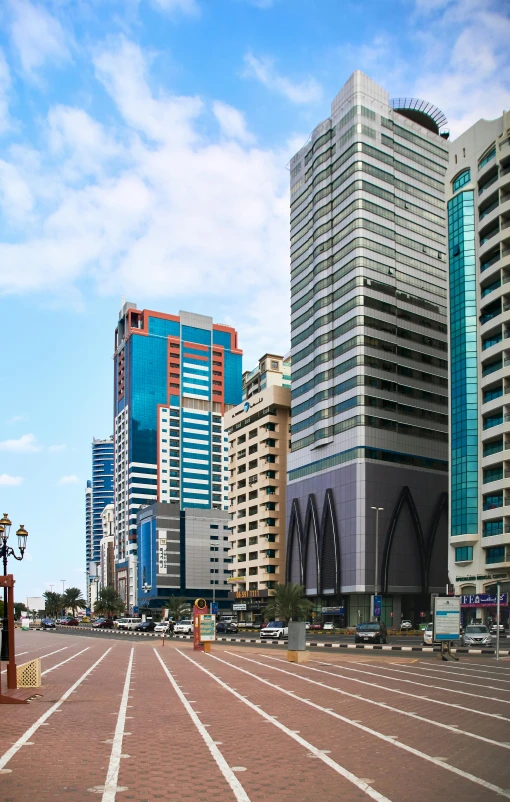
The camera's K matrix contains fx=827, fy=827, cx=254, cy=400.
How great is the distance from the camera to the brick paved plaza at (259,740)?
9.75 m

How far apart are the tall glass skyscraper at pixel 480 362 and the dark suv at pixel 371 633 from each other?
2072cm

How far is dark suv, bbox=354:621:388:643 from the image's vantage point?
55.1 meters

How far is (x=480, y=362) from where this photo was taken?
264ft

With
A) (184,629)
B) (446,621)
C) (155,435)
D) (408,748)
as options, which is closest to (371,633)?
(446,621)

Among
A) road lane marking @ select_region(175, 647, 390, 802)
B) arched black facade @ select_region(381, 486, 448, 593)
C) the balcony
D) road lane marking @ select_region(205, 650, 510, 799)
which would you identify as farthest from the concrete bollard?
arched black facade @ select_region(381, 486, 448, 593)

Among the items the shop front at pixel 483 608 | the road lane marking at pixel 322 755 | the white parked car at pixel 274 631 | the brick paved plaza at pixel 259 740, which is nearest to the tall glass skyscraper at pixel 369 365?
the shop front at pixel 483 608

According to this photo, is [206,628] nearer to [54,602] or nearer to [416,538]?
[416,538]

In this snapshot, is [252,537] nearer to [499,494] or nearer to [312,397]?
[312,397]

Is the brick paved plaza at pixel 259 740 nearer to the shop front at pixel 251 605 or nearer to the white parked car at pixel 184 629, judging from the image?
the white parked car at pixel 184 629

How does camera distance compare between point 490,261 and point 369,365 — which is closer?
point 490,261

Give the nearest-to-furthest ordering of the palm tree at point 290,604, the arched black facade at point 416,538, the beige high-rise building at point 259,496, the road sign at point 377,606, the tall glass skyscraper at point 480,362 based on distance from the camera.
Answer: the tall glass skyscraper at point 480,362 < the palm tree at point 290,604 < the road sign at point 377,606 < the arched black facade at point 416,538 < the beige high-rise building at point 259,496

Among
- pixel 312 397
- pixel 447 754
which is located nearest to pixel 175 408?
pixel 312 397

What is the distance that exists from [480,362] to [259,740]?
71.3 metres

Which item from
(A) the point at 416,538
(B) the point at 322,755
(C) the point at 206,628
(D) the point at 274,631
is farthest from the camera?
(A) the point at 416,538
